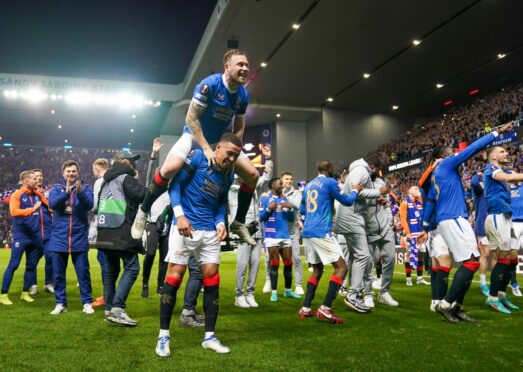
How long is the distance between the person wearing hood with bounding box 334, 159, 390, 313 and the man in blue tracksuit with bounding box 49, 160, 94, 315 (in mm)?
3513

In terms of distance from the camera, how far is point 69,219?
5.91m

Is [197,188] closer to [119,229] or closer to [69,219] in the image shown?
[119,229]

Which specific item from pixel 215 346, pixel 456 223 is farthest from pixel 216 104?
pixel 456 223

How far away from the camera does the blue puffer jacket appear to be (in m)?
5.77

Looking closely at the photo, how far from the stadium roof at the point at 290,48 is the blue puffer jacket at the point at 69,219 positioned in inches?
555

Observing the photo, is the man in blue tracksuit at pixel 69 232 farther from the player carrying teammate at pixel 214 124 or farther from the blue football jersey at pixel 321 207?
the blue football jersey at pixel 321 207

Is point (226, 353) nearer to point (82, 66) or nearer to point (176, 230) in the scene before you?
point (176, 230)

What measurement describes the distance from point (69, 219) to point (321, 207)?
3.43 metres

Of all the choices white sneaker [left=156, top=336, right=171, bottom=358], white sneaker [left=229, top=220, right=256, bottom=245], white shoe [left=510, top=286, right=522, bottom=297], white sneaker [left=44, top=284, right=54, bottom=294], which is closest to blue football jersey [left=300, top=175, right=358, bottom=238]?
white sneaker [left=229, top=220, right=256, bottom=245]

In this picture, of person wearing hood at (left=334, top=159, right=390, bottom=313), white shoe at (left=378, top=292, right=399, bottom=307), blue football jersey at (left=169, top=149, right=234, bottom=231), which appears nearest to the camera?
blue football jersey at (left=169, top=149, right=234, bottom=231)

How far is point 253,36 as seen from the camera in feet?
68.8

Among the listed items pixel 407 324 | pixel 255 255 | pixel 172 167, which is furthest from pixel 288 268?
pixel 172 167

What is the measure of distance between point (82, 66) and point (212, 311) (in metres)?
A: 25.9

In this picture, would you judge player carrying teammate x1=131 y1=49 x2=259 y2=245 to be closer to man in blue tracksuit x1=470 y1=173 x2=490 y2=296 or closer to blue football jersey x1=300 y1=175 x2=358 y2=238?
blue football jersey x1=300 y1=175 x2=358 y2=238
